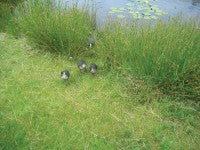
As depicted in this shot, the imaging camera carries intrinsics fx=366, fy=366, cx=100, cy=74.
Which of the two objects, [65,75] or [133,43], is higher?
[133,43]

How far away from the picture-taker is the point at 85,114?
4617 mm

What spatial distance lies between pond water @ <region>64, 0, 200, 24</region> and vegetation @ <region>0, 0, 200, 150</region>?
1476 millimetres

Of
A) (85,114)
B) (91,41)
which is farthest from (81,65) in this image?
(85,114)

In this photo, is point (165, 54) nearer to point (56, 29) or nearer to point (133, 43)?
point (133, 43)

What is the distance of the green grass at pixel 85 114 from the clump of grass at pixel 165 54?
0.19m

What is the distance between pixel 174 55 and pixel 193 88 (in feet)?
1.63

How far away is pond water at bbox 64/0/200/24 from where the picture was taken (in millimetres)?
7513

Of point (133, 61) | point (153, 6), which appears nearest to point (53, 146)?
point (133, 61)

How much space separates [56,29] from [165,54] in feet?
6.36

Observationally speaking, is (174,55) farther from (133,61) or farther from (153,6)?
(153,6)

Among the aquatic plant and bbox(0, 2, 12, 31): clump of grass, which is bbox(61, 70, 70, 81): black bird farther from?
the aquatic plant

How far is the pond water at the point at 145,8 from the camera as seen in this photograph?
7513 millimetres

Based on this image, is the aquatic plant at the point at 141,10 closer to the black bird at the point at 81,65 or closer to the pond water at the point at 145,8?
the pond water at the point at 145,8

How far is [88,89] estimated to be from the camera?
519cm
